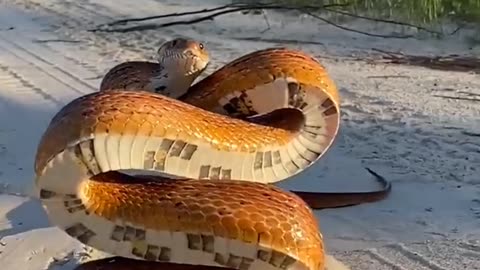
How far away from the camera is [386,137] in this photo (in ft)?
20.1

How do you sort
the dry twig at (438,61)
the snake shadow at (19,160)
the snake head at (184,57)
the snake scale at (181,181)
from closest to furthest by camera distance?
1. the snake scale at (181,181)
2. the snake head at (184,57)
3. the snake shadow at (19,160)
4. the dry twig at (438,61)

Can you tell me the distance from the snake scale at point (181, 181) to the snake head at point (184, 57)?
1.01 ft

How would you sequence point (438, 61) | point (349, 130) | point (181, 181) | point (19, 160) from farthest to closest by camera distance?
point (438, 61) < point (349, 130) < point (19, 160) < point (181, 181)

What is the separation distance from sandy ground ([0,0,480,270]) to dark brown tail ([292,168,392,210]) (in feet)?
0.17

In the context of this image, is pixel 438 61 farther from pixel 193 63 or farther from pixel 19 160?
pixel 193 63

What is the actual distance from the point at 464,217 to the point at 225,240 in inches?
89.0

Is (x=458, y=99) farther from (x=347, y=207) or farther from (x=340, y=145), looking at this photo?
(x=347, y=207)

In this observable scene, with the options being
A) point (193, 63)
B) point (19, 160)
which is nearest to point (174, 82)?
point (193, 63)

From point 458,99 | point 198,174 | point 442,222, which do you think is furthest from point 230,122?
point 458,99

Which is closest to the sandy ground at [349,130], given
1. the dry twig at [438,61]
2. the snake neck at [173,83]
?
the dry twig at [438,61]

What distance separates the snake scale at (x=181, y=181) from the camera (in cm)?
279

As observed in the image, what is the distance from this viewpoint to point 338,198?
4.98 metres

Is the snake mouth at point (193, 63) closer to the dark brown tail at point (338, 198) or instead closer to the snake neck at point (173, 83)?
the snake neck at point (173, 83)

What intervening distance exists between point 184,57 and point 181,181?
76cm
